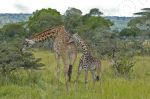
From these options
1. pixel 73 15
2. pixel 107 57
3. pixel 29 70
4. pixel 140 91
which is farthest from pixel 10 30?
pixel 140 91

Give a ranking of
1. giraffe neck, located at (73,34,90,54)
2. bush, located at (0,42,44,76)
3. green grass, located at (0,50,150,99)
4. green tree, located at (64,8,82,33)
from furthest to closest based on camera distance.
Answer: green tree, located at (64,8,82,33) → bush, located at (0,42,44,76) → giraffe neck, located at (73,34,90,54) → green grass, located at (0,50,150,99)

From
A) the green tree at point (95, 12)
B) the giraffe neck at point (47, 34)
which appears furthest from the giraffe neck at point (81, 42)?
the green tree at point (95, 12)

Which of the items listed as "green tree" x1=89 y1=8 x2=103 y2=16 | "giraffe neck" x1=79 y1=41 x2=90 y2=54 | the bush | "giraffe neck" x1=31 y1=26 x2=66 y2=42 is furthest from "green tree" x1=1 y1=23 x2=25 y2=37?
"giraffe neck" x1=31 y1=26 x2=66 y2=42

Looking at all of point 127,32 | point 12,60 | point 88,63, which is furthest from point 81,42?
point 127,32

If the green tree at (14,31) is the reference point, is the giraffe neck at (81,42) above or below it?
above

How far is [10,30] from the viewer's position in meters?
45.4

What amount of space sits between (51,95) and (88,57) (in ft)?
9.06

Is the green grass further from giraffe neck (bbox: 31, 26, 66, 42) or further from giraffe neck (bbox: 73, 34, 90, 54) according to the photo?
giraffe neck (bbox: 31, 26, 66, 42)

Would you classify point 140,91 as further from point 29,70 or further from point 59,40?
point 29,70

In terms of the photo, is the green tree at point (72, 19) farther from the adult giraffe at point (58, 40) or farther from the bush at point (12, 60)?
the adult giraffe at point (58, 40)

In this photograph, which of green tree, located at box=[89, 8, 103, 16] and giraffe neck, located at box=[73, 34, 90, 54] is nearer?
giraffe neck, located at box=[73, 34, 90, 54]

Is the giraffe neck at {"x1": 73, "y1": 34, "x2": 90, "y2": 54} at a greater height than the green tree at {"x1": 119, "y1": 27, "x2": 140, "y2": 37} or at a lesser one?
greater

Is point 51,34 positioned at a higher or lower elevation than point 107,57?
higher

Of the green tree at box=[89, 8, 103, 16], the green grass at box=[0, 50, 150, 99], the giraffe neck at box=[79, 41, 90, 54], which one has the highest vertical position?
the giraffe neck at box=[79, 41, 90, 54]
